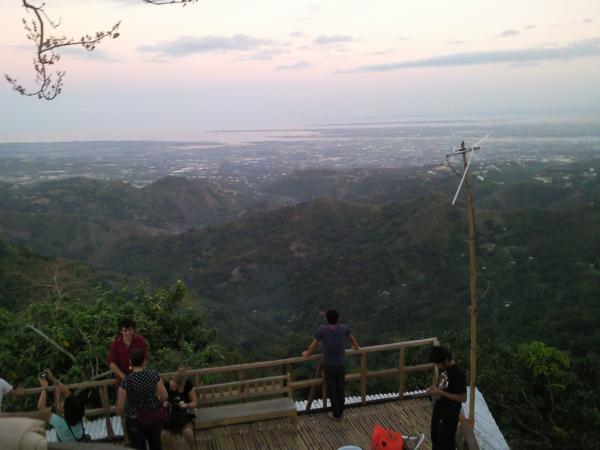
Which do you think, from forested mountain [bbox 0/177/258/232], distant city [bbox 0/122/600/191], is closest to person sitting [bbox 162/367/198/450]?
forested mountain [bbox 0/177/258/232]

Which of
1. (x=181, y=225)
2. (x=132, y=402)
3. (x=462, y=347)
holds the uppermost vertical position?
(x=132, y=402)

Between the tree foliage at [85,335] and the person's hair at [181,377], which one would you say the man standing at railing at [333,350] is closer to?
the person's hair at [181,377]

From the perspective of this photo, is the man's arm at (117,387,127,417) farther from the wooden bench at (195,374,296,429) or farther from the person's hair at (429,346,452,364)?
the person's hair at (429,346,452,364)

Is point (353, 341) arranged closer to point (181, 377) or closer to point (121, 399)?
point (181, 377)

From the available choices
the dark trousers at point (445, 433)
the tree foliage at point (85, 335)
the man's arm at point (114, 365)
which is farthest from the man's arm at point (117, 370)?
the dark trousers at point (445, 433)

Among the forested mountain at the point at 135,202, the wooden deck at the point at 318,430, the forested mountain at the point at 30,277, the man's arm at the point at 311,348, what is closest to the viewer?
the wooden deck at the point at 318,430

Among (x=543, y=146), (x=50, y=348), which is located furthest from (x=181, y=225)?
(x=543, y=146)

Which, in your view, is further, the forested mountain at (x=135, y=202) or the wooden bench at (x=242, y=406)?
the forested mountain at (x=135, y=202)

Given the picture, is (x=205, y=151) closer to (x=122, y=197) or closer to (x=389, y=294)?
(x=122, y=197)

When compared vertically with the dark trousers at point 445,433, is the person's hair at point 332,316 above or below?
above
